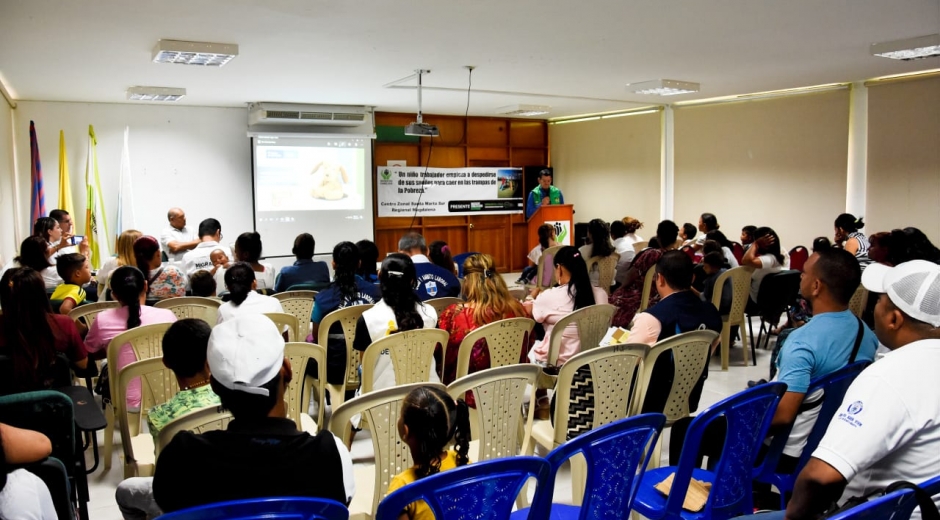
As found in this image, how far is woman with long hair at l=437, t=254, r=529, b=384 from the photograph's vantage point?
3652mm

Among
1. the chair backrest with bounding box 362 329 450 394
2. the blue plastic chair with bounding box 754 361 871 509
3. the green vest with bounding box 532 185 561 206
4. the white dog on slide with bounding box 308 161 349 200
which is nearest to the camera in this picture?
the blue plastic chair with bounding box 754 361 871 509

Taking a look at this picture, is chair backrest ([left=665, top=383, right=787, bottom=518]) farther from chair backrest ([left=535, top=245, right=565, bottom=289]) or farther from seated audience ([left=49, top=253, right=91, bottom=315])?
chair backrest ([left=535, top=245, right=565, bottom=289])

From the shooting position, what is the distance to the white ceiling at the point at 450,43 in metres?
4.29

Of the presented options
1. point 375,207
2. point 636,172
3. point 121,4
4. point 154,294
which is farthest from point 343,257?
point 636,172

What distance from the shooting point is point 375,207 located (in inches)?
426

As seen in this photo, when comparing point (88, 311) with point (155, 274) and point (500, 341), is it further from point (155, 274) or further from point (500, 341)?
point (500, 341)

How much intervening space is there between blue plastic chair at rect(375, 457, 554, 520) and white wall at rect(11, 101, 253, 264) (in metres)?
8.20

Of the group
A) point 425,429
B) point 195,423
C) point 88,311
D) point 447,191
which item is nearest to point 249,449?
point 425,429

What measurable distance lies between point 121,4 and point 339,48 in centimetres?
179

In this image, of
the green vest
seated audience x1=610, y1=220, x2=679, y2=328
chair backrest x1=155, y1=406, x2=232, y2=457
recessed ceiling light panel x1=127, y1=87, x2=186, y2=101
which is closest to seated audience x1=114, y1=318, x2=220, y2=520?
chair backrest x1=155, y1=406, x2=232, y2=457

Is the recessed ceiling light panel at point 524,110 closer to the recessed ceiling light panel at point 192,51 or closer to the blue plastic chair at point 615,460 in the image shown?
the recessed ceiling light panel at point 192,51

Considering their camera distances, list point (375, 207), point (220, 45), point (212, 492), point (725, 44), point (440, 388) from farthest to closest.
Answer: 1. point (375, 207)
2. point (725, 44)
3. point (220, 45)
4. point (440, 388)
5. point (212, 492)

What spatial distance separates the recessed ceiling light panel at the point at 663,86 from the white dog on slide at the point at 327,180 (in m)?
4.45

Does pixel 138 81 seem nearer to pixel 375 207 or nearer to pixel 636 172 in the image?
pixel 375 207
